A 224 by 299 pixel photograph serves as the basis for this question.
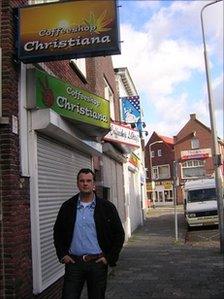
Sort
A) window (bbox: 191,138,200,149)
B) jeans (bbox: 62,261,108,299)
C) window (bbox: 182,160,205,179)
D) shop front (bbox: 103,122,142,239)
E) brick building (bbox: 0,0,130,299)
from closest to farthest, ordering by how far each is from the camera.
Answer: jeans (bbox: 62,261,108,299)
brick building (bbox: 0,0,130,299)
shop front (bbox: 103,122,142,239)
window (bbox: 182,160,205,179)
window (bbox: 191,138,200,149)

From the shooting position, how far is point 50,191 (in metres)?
9.26

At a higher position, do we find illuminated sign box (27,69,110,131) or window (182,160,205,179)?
window (182,160,205,179)

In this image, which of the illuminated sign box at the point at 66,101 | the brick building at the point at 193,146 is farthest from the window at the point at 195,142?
the illuminated sign box at the point at 66,101

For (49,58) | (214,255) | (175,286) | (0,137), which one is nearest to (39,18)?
(49,58)

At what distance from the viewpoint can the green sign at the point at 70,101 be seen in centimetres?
841

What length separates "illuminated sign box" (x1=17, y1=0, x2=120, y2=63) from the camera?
7.76 metres

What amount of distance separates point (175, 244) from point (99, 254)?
1331 centimetres

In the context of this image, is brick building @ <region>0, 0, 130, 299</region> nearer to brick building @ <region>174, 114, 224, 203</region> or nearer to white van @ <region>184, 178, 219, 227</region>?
white van @ <region>184, 178, 219, 227</region>

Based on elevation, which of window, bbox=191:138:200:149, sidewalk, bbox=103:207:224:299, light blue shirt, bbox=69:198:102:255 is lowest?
sidewalk, bbox=103:207:224:299

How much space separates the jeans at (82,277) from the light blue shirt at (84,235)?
13 centimetres

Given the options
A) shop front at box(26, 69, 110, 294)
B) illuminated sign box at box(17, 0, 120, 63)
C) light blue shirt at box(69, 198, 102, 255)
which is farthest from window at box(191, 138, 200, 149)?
light blue shirt at box(69, 198, 102, 255)

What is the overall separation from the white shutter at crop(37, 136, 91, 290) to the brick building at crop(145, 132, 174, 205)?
56073mm

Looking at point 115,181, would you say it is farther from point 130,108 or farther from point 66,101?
point 66,101

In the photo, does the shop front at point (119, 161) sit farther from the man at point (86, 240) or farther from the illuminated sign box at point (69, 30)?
the man at point (86, 240)
